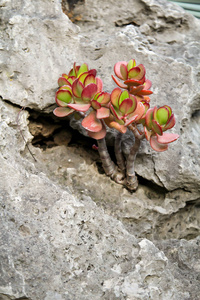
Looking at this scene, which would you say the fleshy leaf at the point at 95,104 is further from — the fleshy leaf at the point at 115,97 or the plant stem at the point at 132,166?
the plant stem at the point at 132,166

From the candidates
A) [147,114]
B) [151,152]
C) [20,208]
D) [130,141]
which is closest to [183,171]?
[151,152]

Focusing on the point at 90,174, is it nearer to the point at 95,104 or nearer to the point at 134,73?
the point at 95,104

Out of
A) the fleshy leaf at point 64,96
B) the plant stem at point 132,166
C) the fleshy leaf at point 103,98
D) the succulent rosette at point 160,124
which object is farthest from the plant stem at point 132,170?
the fleshy leaf at point 64,96

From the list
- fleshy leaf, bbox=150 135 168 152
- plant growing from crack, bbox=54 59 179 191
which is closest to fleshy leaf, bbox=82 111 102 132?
plant growing from crack, bbox=54 59 179 191

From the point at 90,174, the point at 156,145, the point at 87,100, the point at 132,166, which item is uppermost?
the point at 87,100

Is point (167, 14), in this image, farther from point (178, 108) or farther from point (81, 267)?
point (81, 267)

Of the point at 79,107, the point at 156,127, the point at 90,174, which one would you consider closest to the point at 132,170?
the point at 90,174

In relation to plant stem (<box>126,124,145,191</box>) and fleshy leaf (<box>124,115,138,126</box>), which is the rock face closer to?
plant stem (<box>126,124,145,191</box>)
